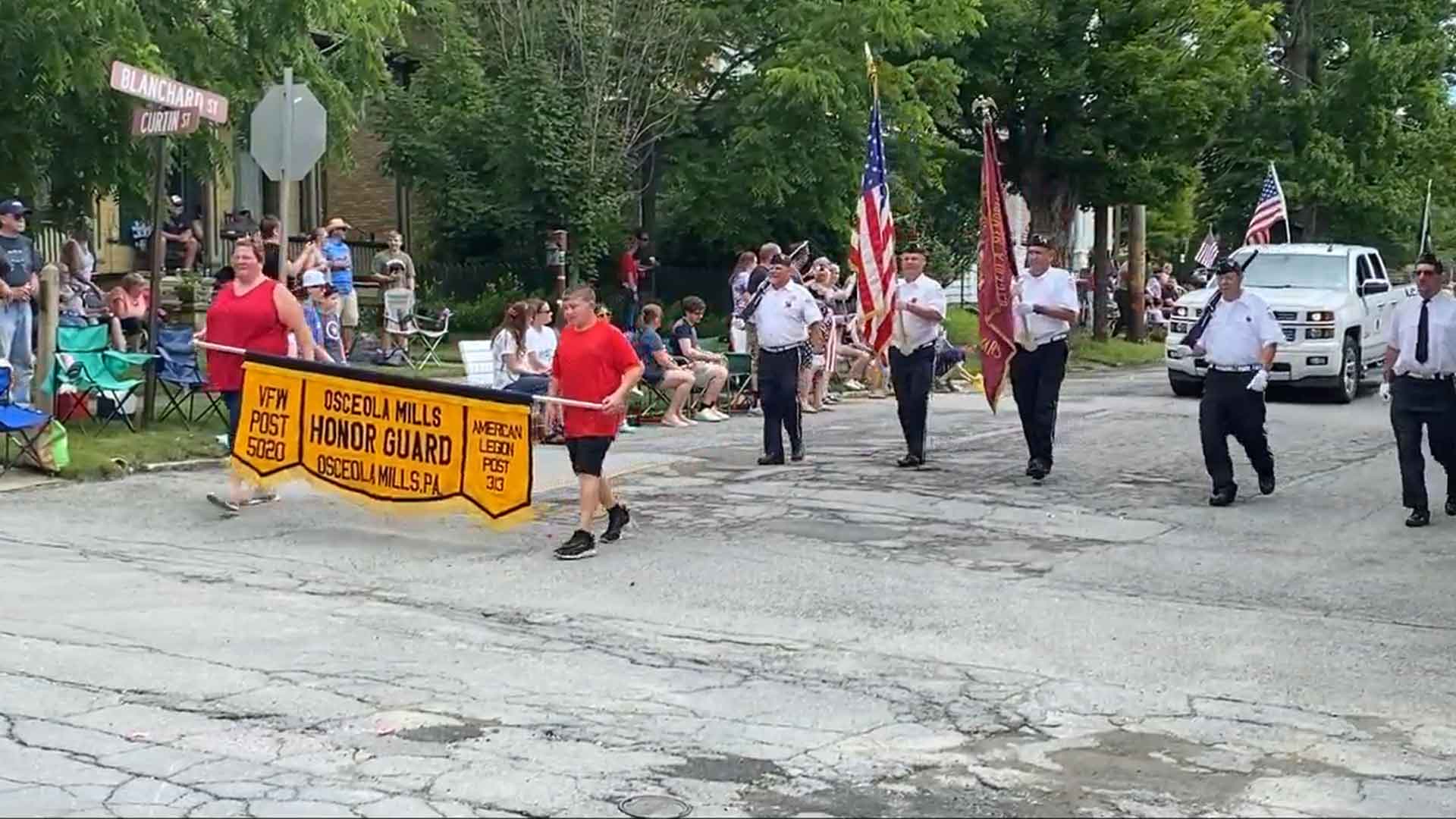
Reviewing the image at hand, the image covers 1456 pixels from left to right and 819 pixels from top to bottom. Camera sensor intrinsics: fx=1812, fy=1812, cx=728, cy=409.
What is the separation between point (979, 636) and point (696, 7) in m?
18.6

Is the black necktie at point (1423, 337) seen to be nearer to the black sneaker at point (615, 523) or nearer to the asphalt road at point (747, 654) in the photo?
the asphalt road at point (747, 654)

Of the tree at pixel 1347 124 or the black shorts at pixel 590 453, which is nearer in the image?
the black shorts at pixel 590 453

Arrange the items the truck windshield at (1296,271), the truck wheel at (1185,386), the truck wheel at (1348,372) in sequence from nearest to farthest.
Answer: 1. the truck wheel at (1348,372)
2. the truck wheel at (1185,386)
3. the truck windshield at (1296,271)

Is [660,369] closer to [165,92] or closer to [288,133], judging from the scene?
[288,133]

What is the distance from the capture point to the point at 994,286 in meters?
14.7

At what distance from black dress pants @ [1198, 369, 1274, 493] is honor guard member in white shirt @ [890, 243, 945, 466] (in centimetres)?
242

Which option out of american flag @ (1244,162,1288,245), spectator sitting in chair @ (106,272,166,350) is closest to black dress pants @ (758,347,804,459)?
spectator sitting in chair @ (106,272,166,350)

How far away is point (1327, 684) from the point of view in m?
8.09

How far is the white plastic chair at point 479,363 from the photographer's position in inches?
680

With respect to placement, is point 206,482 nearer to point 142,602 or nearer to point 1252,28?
point 142,602

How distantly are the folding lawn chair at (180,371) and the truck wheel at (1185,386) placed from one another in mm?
11820

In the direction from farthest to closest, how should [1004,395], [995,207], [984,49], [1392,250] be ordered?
[1392,250] < [984,49] < [1004,395] < [995,207]

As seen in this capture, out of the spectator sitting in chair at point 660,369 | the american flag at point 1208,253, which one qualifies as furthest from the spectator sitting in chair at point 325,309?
the american flag at point 1208,253

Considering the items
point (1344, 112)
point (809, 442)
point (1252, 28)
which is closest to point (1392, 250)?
point (1344, 112)
